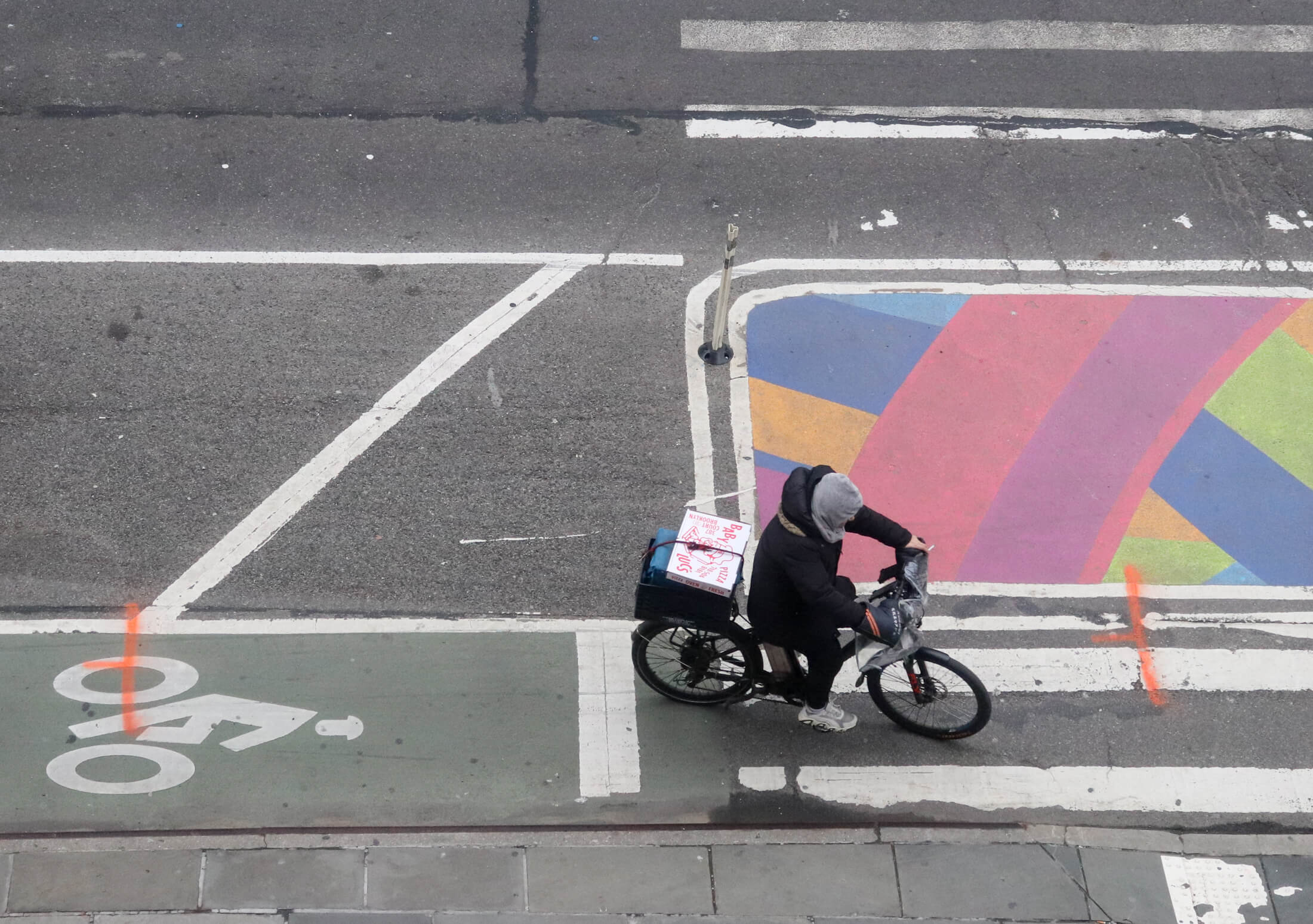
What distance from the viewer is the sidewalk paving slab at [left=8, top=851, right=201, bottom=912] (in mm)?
5453

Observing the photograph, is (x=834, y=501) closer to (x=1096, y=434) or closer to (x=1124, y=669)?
(x=1124, y=669)

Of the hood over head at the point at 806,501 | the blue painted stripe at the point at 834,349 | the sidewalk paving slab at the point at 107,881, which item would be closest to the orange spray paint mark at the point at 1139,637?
the blue painted stripe at the point at 834,349

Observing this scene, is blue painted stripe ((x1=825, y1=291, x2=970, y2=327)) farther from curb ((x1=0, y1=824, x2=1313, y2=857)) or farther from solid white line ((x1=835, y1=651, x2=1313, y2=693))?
curb ((x1=0, y1=824, x2=1313, y2=857))

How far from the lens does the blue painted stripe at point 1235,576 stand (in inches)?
266

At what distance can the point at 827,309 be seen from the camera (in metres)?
8.20

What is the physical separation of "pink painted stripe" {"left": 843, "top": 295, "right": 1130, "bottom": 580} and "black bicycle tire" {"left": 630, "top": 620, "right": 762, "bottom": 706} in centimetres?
126

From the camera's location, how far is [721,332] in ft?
25.5

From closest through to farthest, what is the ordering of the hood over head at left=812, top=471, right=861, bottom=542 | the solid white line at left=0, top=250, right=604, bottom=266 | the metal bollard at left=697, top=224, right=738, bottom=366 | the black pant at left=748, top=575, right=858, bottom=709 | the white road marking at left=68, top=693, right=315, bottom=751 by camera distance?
the hood over head at left=812, top=471, right=861, bottom=542
the black pant at left=748, top=575, right=858, bottom=709
the white road marking at left=68, top=693, right=315, bottom=751
the metal bollard at left=697, top=224, right=738, bottom=366
the solid white line at left=0, top=250, right=604, bottom=266

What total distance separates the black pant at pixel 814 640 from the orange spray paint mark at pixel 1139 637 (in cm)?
191

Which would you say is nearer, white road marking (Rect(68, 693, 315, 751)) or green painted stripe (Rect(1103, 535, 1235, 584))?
white road marking (Rect(68, 693, 315, 751))

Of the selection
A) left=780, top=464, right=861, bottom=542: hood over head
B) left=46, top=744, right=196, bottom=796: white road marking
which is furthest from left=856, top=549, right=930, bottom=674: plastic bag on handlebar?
left=46, top=744, right=196, bottom=796: white road marking

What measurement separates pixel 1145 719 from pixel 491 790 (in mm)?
3567

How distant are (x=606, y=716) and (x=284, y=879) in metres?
1.81

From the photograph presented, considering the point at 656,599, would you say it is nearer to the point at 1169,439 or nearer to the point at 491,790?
the point at 491,790
